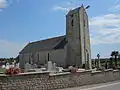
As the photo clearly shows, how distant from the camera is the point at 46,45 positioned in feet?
259

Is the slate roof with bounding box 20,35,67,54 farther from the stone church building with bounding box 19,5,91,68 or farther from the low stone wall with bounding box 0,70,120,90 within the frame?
the low stone wall with bounding box 0,70,120,90

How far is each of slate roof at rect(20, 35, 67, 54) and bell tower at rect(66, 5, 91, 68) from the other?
11.6 ft

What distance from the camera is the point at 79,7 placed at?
63.4 m

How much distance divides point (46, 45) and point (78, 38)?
1794 centimetres

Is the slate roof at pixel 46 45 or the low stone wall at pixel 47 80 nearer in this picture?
the low stone wall at pixel 47 80

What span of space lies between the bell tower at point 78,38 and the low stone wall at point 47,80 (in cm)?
4051

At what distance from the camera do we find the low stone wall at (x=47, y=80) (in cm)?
1359

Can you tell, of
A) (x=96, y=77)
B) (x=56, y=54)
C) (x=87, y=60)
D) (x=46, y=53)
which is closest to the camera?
(x=96, y=77)

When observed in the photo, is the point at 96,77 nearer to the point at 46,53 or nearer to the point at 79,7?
the point at 79,7

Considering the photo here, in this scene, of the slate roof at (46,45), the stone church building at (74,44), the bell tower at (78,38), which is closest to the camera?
the bell tower at (78,38)

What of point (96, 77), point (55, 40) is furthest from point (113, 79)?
point (55, 40)

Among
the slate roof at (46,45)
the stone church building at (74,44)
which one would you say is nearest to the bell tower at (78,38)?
the stone church building at (74,44)

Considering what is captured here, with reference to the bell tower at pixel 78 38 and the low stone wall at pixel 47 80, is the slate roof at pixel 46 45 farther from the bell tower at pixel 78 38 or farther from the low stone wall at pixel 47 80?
the low stone wall at pixel 47 80

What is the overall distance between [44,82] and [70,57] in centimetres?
5070
